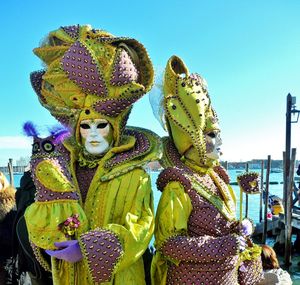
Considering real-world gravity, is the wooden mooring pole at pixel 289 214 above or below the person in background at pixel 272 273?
below

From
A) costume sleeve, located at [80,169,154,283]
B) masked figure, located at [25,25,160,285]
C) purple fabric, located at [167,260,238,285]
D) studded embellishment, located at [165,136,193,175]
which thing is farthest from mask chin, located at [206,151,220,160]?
purple fabric, located at [167,260,238,285]

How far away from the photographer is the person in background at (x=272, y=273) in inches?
149

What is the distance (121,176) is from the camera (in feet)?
8.11

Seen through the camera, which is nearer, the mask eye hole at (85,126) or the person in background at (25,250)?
the mask eye hole at (85,126)

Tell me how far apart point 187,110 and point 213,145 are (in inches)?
11.9

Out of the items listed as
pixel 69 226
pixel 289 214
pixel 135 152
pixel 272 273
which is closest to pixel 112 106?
pixel 135 152

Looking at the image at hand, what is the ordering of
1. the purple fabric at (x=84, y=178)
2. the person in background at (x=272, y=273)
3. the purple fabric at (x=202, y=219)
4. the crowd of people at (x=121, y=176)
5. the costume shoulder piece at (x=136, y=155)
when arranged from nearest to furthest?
the crowd of people at (x=121, y=176) → the costume shoulder piece at (x=136, y=155) → the purple fabric at (x=84, y=178) → the purple fabric at (x=202, y=219) → the person in background at (x=272, y=273)

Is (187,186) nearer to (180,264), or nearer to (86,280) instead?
(180,264)

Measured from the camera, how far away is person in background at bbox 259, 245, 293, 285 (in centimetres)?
378

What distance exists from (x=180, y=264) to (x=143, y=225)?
0.53m

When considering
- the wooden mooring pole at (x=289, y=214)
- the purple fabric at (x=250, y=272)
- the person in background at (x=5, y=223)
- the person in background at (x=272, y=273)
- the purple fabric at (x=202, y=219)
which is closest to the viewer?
the purple fabric at (x=202, y=219)

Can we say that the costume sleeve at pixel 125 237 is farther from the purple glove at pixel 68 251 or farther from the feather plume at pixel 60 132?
the feather plume at pixel 60 132

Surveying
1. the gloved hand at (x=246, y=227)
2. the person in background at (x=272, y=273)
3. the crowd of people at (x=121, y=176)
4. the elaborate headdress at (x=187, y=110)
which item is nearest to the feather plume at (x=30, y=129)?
the crowd of people at (x=121, y=176)

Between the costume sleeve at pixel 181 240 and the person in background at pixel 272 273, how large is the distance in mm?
1097
